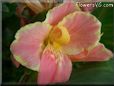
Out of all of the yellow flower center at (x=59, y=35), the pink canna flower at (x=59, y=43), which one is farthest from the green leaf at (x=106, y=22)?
the yellow flower center at (x=59, y=35)

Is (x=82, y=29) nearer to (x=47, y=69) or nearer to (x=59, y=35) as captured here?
(x=59, y=35)

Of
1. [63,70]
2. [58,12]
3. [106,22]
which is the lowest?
[63,70]

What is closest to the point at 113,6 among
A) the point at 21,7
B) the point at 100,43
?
the point at 100,43

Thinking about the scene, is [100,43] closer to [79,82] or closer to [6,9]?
[79,82]

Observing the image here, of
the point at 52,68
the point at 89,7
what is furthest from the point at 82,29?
the point at 52,68

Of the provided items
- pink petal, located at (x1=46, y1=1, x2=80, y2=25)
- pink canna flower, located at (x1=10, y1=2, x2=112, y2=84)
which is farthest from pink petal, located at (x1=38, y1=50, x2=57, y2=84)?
pink petal, located at (x1=46, y1=1, x2=80, y2=25)

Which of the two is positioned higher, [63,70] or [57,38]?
[57,38]
